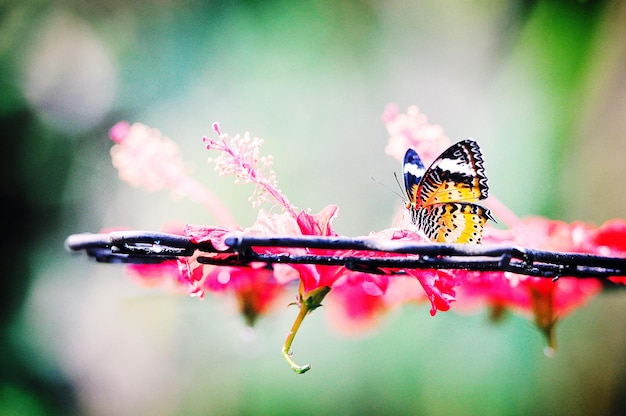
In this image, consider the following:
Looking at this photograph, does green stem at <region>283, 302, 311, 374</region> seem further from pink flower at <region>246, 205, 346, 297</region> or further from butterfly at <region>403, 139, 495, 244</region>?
butterfly at <region>403, 139, 495, 244</region>

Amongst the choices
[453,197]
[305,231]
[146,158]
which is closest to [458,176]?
[453,197]

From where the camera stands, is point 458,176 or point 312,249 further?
point 458,176

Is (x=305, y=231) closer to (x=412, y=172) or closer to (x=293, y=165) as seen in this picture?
(x=412, y=172)

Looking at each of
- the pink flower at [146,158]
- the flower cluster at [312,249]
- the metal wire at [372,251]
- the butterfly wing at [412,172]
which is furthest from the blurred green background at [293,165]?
the metal wire at [372,251]

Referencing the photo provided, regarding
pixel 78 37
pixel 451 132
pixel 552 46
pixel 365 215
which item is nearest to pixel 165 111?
pixel 78 37

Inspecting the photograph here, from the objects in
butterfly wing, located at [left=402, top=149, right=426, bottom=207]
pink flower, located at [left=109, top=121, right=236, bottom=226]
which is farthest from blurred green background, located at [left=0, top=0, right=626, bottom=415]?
butterfly wing, located at [left=402, top=149, right=426, bottom=207]
